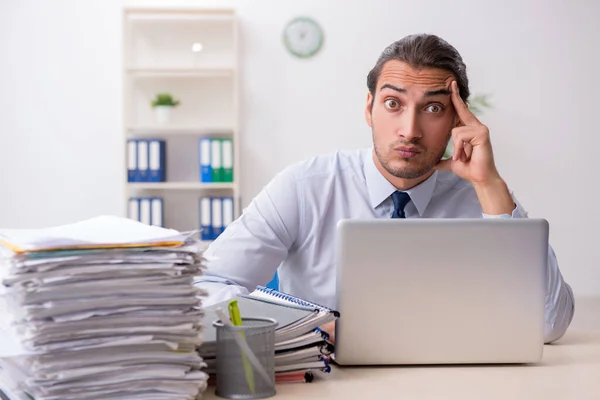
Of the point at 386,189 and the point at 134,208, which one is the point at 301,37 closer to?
the point at 134,208

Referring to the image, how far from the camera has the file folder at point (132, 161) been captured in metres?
4.90

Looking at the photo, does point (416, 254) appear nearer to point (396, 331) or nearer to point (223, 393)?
point (396, 331)

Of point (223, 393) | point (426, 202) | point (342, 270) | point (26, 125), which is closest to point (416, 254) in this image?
point (342, 270)

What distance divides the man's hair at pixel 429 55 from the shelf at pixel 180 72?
10.2 feet

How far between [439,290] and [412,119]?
0.71 meters

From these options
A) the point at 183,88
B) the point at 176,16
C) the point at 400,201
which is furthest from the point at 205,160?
the point at 400,201

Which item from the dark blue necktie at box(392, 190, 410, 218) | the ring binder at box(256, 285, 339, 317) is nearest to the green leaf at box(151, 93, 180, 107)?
the dark blue necktie at box(392, 190, 410, 218)

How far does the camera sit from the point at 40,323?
2.92 feet

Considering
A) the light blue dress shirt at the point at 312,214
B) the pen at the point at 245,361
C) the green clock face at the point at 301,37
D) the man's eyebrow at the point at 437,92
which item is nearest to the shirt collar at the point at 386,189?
the light blue dress shirt at the point at 312,214

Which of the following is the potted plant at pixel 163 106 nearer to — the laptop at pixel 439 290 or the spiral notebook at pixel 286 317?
the spiral notebook at pixel 286 317

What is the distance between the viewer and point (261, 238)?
1.94 metres

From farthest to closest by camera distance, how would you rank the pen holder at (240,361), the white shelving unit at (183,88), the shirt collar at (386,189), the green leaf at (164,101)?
the white shelving unit at (183,88)
the green leaf at (164,101)
the shirt collar at (386,189)
the pen holder at (240,361)

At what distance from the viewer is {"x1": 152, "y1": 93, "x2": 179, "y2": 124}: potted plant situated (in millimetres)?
5016

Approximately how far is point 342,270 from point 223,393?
0.87 ft
